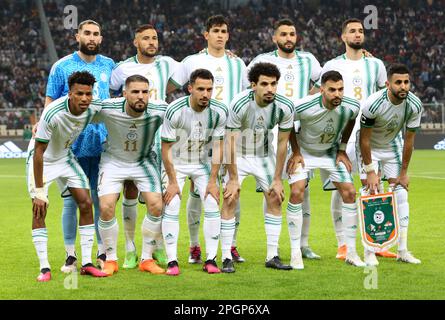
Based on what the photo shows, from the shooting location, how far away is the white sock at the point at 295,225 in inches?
317

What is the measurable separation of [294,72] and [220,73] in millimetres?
793

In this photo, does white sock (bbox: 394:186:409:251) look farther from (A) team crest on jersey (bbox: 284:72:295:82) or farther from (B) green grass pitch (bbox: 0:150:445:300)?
(A) team crest on jersey (bbox: 284:72:295:82)

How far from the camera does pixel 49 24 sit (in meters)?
36.2

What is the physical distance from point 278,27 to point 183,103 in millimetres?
1686

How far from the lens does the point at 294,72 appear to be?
9.09 m

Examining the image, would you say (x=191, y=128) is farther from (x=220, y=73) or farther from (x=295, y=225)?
(x=295, y=225)

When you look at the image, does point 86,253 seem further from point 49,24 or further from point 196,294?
point 49,24

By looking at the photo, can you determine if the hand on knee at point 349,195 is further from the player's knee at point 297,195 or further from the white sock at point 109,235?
the white sock at point 109,235

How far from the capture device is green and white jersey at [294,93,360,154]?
812 centimetres

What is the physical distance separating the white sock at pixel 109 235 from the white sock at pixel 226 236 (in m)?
0.97

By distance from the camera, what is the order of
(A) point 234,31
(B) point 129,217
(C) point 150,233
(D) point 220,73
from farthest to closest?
(A) point 234,31 < (D) point 220,73 < (B) point 129,217 < (C) point 150,233

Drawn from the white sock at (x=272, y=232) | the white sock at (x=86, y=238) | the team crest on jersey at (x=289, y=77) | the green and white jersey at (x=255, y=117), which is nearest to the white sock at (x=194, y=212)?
the green and white jersey at (x=255, y=117)

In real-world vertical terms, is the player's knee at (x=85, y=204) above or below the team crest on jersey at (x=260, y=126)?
below

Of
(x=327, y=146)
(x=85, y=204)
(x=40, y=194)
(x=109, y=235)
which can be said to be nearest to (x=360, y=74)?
(x=327, y=146)
